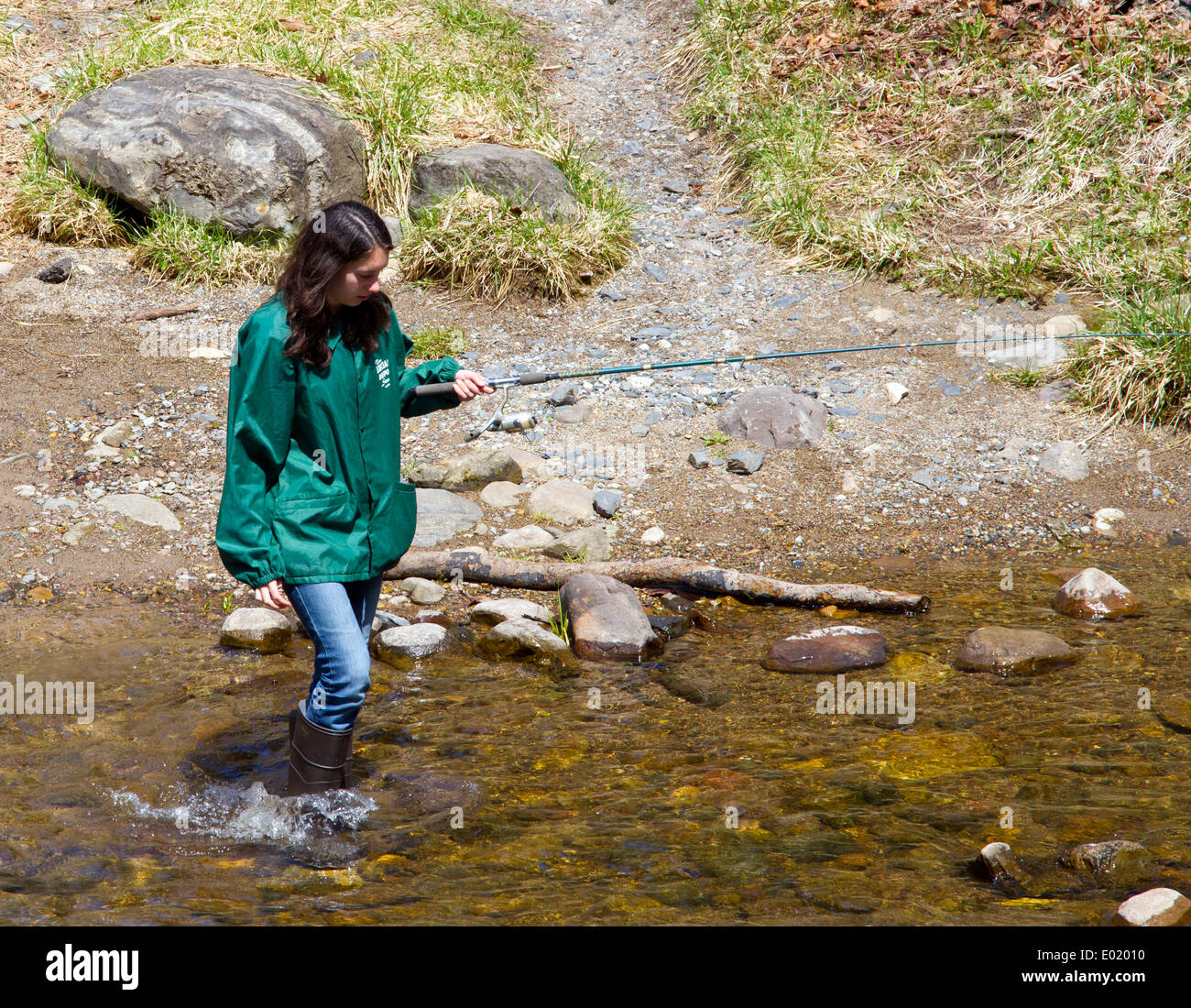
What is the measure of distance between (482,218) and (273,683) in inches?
178

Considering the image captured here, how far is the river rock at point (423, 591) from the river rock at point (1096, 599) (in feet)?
9.55

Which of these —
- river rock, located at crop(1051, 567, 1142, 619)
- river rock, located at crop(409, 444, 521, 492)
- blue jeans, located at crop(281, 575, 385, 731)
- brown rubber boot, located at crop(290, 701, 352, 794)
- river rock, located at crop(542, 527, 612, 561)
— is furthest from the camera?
river rock, located at crop(409, 444, 521, 492)

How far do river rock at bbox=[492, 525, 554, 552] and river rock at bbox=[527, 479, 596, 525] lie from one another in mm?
211

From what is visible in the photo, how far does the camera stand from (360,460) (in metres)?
3.02

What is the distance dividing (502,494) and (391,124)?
408 cm

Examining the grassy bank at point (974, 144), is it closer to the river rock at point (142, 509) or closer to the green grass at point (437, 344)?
the green grass at point (437, 344)

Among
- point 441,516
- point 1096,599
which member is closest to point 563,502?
point 441,516

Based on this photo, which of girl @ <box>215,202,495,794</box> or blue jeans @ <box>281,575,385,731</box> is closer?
girl @ <box>215,202,495,794</box>

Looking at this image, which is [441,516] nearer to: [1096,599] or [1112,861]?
[1096,599]

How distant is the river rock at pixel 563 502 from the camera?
19.4ft

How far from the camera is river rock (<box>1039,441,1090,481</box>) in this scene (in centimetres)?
628

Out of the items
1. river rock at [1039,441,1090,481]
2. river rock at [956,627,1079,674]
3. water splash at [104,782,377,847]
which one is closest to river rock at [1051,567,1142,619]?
river rock at [956,627,1079,674]

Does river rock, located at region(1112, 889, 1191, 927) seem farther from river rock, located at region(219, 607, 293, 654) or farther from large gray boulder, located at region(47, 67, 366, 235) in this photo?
large gray boulder, located at region(47, 67, 366, 235)

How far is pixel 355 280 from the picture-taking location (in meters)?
2.85
